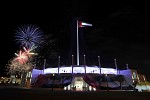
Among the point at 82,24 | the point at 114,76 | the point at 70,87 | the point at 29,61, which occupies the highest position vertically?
the point at 82,24

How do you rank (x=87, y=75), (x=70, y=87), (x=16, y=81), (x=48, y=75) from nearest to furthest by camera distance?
(x=70, y=87)
(x=87, y=75)
(x=48, y=75)
(x=16, y=81)

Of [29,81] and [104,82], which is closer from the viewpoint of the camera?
[104,82]

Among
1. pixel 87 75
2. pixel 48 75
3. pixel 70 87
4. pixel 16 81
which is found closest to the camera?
pixel 70 87

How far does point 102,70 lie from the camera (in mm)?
59844

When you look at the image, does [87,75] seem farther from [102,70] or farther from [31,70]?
[31,70]

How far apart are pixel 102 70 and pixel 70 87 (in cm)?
1533

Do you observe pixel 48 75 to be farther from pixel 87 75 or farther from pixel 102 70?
pixel 102 70

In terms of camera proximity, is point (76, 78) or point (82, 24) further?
point (82, 24)

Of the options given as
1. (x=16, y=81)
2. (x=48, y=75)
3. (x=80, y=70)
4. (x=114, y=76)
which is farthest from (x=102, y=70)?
(x=16, y=81)

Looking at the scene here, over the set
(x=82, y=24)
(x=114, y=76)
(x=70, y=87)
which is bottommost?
(x=70, y=87)

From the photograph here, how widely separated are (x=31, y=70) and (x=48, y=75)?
23.8 feet

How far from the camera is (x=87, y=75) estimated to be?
54438mm

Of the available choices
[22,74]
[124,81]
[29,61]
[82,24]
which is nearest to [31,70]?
[22,74]

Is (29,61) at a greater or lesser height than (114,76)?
greater
